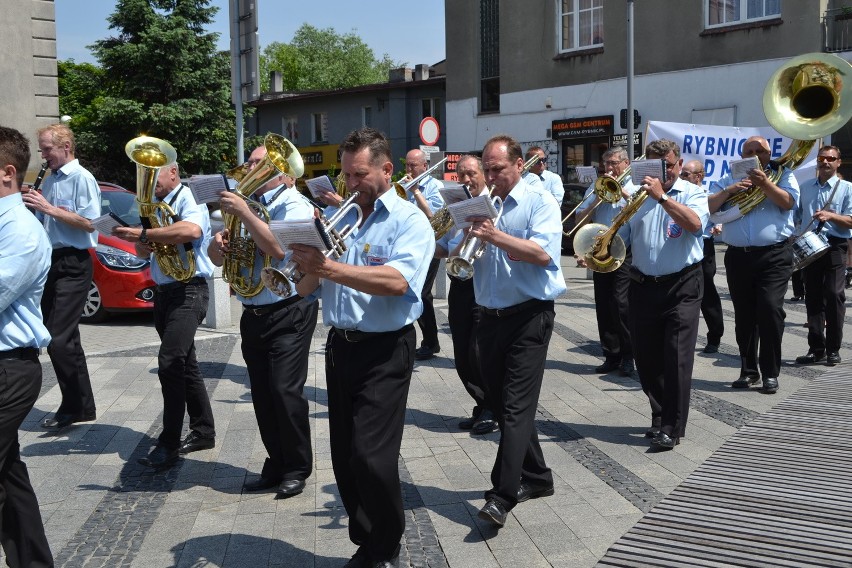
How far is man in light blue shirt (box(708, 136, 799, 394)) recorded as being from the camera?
753 centimetres

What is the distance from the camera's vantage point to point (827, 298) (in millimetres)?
8875

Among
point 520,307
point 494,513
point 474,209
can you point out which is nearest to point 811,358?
point 520,307

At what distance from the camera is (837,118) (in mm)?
7664

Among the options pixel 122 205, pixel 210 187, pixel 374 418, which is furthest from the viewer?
pixel 122 205

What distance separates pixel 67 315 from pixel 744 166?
523 cm

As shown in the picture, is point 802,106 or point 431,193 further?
point 431,193

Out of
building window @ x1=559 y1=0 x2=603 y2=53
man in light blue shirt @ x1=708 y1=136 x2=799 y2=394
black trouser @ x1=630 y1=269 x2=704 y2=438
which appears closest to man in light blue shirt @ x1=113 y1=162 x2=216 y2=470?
black trouser @ x1=630 y1=269 x2=704 y2=438

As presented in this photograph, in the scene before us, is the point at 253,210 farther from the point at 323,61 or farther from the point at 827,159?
the point at 323,61

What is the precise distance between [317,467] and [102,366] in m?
4.01

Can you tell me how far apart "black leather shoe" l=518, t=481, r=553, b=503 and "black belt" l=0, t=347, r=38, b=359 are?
259 centimetres

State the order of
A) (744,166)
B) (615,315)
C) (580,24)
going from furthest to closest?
(580,24)
(615,315)
(744,166)

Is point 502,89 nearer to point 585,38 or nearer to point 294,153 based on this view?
point 585,38

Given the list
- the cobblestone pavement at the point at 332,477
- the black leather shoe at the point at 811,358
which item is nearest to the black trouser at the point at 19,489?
the cobblestone pavement at the point at 332,477

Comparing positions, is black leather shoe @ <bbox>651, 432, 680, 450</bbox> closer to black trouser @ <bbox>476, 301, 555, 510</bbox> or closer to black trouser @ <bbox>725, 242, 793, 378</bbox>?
black trouser @ <bbox>476, 301, 555, 510</bbox>
